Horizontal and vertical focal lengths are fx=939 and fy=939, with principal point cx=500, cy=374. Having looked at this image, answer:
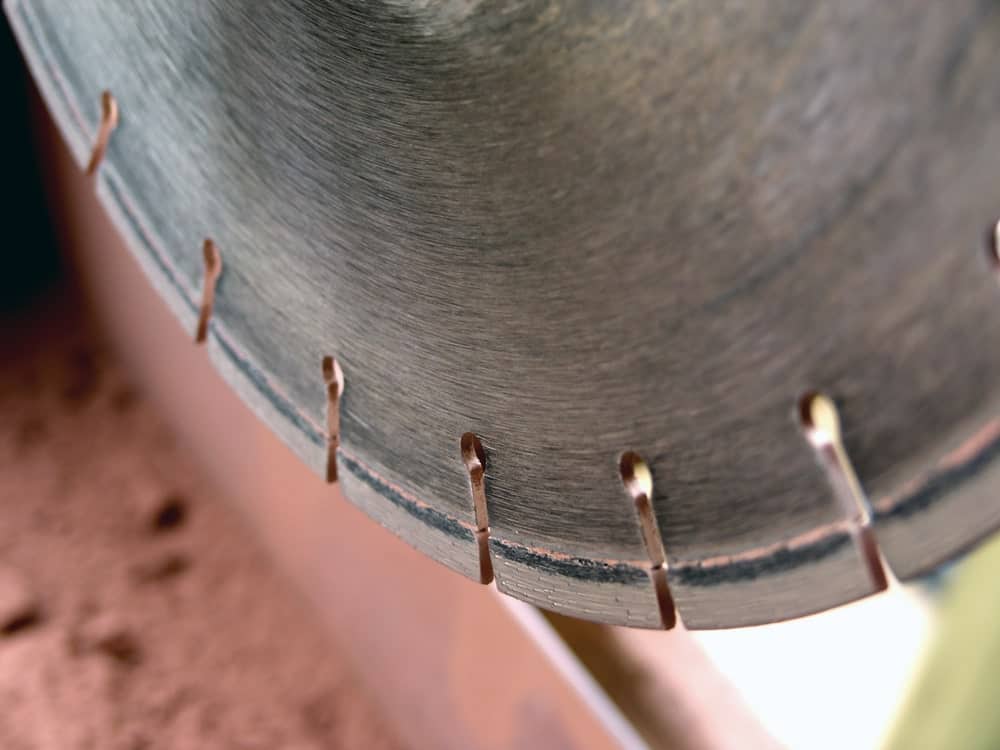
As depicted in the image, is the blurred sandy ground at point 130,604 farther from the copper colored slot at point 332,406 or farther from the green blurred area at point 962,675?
the copper colored slot at point 332,406

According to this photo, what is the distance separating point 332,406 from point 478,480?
0.04m

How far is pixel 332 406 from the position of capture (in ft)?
0.62

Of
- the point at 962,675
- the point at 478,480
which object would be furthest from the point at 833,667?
the point at 478,480

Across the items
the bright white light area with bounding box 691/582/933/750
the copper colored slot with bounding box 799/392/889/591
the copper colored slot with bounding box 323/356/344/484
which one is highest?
Answer: the bright white light area with bounding box 691/582/933/750

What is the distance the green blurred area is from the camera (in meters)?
0.39

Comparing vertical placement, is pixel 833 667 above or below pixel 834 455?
A: above

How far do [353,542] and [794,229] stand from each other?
0.65 metres

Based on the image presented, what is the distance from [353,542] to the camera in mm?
733

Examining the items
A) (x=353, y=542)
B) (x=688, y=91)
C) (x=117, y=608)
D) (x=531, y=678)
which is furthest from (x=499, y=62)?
(x=117, y=608)

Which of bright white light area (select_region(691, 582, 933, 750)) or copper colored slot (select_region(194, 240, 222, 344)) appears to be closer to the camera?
copper colored slot (select_region(194, 240, 222, 344))

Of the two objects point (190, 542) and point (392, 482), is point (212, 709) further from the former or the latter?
point (392, 482)

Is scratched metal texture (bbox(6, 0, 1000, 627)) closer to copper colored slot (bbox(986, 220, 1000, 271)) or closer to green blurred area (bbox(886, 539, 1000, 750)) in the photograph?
copper colored slot (bbox(986, 220, 1000, 271))

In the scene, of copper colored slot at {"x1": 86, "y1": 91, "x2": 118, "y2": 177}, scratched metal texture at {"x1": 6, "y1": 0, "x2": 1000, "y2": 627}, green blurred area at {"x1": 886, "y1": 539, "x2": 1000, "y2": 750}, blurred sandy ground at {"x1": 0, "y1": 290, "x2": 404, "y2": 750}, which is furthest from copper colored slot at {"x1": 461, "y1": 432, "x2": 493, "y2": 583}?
blurred sandy ground at {"x1": 0, "y1": 290, "x2": 404, "y2": 750}

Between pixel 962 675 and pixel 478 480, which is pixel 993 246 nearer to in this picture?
pixel 478 480
